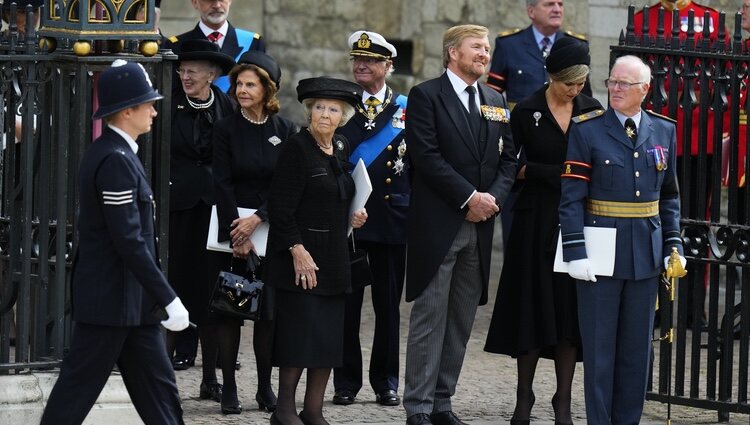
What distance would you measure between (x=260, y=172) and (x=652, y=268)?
200cm

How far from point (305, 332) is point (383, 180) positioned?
1241mm

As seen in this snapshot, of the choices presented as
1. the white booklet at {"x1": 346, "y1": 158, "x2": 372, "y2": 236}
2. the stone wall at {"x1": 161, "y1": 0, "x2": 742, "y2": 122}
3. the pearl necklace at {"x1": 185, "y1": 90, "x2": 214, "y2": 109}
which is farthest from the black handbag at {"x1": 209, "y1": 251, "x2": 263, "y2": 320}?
the stone wall at {"x1": 161, "y1": 0, "x2": 742, "y2": 122}

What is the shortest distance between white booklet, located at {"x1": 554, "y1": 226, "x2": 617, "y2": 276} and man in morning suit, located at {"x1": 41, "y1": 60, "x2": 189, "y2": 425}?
2.04 meters

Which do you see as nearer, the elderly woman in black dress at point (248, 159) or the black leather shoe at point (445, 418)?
the black leather shoe at point (445, 418)

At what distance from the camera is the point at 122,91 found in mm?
6672

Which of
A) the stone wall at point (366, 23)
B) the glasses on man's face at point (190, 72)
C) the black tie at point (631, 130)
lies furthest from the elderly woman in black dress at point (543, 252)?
the stone wall at point (366, 23)

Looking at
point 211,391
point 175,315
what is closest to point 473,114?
point 211,391

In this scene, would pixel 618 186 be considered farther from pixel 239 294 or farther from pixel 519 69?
pixel 519 69

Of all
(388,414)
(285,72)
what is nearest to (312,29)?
(285,72)

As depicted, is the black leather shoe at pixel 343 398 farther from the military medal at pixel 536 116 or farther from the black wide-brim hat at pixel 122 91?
the black wide-brim hat at pixel 122 91

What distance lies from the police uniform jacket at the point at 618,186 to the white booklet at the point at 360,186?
0.93 metres

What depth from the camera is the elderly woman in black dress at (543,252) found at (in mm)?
8359

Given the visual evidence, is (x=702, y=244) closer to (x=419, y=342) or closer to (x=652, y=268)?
(x=652, y=268)

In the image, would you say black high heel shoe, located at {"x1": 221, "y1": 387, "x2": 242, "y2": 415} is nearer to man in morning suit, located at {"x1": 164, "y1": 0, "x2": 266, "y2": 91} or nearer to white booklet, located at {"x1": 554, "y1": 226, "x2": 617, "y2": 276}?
white booklet, located at {"x1": 554, "y1": 226, "x2": 617, "y2": 276}
